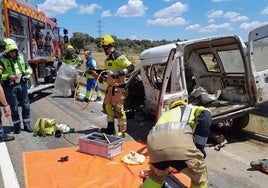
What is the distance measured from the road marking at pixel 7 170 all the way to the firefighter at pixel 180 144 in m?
2.21

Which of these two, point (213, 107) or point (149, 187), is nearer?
point (149, 187)

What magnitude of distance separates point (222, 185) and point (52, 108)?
6870 millimetres

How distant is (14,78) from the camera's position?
756 cm

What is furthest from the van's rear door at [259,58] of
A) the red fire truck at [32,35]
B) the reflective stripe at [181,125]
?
the red fire truck at [32,35]

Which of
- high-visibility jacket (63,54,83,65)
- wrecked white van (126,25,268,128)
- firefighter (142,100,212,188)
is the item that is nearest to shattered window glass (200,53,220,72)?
wrecked white van (126,25,268,128)

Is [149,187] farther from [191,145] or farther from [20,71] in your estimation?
[20,71]

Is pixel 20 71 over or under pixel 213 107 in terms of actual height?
over

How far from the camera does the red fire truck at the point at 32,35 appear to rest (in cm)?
1088

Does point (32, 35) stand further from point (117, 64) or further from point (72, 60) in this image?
point (117, 64)

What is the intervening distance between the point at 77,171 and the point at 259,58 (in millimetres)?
3884

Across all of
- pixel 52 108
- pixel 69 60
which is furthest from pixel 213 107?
pixel 69 60

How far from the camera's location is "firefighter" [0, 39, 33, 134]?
7512 mm

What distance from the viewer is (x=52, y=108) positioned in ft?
36.0

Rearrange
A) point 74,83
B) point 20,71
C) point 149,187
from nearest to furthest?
point 149,187 → point 20,71 → point 74,83
